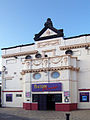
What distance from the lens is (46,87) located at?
22.6 meters

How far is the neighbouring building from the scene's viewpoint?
22016 mm

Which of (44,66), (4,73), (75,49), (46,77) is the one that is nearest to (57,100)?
(46,77)

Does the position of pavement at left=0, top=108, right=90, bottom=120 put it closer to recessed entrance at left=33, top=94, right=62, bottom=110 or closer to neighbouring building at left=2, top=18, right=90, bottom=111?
neighbouring building at left=2, top=18, right=90, bottom=111

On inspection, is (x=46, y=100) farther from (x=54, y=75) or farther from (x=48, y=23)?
(x=48, y=23)

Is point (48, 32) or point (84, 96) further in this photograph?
point (48, 32)

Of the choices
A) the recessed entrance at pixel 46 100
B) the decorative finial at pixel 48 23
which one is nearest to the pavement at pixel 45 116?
the recessed entrance at pixel 46 100

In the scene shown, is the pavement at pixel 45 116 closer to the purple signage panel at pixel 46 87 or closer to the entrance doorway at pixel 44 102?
the entrance doorway at pixel 44 102

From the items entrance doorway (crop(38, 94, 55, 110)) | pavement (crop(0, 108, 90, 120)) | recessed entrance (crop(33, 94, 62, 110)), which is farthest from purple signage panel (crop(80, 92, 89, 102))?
entrance doorway (crop(38, 94, 55, 110))

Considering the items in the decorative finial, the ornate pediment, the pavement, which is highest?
the decorative finial

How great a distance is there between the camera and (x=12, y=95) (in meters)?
28.0

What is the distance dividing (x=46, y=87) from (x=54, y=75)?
1.87 meters

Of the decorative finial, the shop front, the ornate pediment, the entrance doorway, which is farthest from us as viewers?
the decorative finial

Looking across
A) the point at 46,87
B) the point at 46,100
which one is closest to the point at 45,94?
the point at 46,100

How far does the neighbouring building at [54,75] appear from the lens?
22016 millimetres
